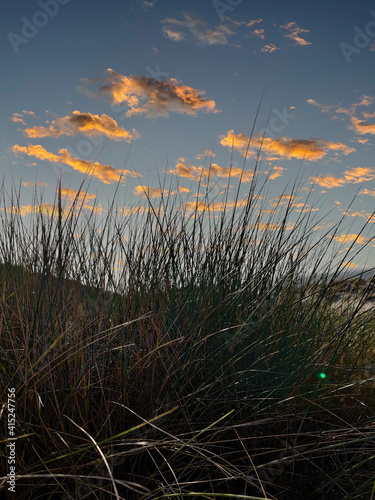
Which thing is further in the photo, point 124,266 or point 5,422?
→ point 124,266

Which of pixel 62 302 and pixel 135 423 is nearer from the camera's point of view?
pixel 135 423

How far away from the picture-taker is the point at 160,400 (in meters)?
1.55

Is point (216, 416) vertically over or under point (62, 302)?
under

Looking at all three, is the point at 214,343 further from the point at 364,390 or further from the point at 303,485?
the point at 364,390

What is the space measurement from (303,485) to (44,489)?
89cm

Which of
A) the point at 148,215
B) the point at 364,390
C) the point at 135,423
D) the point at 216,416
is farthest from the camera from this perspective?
the point at 148,215

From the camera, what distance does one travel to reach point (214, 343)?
1.79 meters

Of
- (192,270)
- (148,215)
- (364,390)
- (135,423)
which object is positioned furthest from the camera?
(148,215)

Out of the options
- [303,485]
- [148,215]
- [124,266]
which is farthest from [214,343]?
[148,215]

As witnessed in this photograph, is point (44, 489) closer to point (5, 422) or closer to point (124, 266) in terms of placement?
point (5, 422)

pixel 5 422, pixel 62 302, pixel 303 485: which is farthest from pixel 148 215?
pixel 303 485

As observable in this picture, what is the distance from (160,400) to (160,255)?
0.98m

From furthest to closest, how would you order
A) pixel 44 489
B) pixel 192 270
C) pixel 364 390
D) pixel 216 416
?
pixel 192 270 → pixel 364 390 → pixel 216 416 → pixel 44 489

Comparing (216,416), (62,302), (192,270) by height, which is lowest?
Answer: (216,416)
